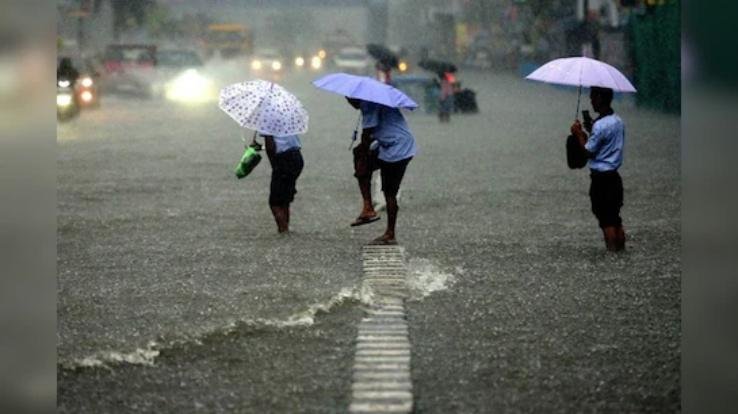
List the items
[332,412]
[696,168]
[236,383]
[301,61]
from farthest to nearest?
1. [301,61]
2. [236,383]
3. [332,412]
4. [696,168]

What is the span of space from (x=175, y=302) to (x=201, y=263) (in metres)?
1.50

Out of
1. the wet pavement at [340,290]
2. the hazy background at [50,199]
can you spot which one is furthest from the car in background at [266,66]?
the hazy background at [50,199]

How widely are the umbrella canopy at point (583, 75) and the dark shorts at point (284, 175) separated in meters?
2.34

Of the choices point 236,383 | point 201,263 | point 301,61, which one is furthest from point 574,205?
point 301,61

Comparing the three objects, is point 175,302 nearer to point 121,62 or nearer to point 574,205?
point 574,205

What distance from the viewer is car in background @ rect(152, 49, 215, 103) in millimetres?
37812

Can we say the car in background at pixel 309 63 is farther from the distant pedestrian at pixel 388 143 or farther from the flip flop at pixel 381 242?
the distant pedestrian at pixel 388 143

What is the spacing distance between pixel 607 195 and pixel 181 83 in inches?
1157

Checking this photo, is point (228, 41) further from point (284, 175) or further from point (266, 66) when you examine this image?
point (284, 175)

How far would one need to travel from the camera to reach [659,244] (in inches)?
413

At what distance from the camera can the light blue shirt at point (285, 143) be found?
35.8 ft

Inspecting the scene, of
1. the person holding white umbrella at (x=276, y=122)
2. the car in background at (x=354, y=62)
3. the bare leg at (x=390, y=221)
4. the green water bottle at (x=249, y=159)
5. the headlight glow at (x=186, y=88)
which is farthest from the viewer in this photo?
the car in background at (x=354, y=62)

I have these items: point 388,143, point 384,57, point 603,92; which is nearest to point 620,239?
point 603,92

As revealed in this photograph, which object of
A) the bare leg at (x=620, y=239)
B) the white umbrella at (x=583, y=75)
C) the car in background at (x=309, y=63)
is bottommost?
the car in background at (x=309, y=63)
